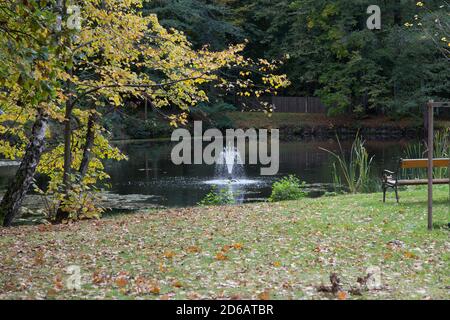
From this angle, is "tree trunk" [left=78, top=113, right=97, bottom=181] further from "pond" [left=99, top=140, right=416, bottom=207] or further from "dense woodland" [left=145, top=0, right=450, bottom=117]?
"dense woodland" [left=145, top=0, right=450, bottom=117]

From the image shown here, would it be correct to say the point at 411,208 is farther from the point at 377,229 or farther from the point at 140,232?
the point at 140,232

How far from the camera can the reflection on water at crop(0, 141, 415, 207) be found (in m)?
21.1

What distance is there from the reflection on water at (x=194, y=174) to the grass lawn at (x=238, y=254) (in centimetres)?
734

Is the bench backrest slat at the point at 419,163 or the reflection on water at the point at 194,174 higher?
the bench backrest slat at the point at 419,163

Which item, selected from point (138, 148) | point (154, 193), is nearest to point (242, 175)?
point (154, 193)

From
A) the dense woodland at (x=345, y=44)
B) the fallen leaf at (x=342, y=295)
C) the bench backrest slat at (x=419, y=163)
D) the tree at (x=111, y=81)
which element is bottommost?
the fallen leaf at (x=342, y=295)

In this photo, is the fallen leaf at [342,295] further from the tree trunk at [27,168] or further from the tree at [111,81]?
the tree trunk at [27,168]

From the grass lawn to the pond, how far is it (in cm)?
727

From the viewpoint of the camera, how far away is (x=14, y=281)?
720 cm

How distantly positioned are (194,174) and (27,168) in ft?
47.3

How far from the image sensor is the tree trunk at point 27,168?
40.4 feet
